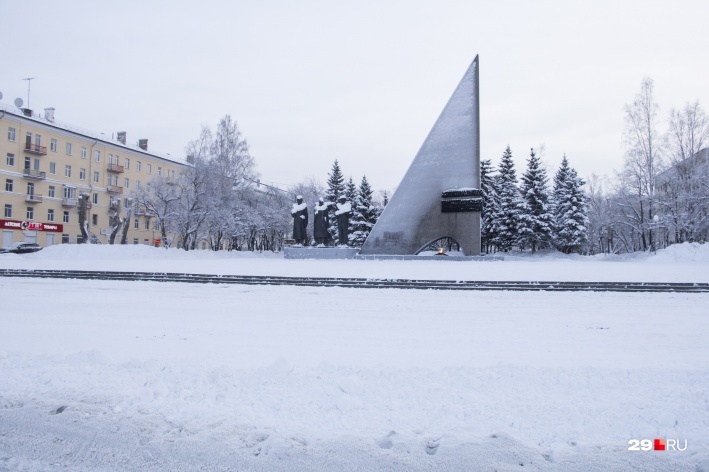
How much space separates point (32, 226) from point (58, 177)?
18.0 ft

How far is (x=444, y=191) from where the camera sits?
23.5m

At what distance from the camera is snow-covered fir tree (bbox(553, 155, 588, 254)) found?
38875 millimetres

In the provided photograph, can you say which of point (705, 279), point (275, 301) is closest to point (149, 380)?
point (275, 301)

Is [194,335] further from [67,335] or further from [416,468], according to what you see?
[416,468]

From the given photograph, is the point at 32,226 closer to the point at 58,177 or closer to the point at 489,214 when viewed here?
the point at 58,177

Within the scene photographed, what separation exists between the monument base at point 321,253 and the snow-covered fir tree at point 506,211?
61.2 feet

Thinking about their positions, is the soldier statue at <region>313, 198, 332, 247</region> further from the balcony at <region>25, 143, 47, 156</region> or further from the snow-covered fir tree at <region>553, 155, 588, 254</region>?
the balcony at <region>25, 143, 47, 156</region>

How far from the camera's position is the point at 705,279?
14.0m

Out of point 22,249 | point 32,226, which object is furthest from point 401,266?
point 32,226

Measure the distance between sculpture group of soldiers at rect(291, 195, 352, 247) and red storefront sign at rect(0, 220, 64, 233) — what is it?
23.6 metres

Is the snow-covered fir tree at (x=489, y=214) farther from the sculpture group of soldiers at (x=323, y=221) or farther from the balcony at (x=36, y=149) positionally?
the balcony at (x=36, y=149)

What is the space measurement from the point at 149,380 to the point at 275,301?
5.65 metres

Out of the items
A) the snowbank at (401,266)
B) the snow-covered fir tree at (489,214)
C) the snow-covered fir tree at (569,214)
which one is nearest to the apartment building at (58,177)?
the snowbank at (401,266)

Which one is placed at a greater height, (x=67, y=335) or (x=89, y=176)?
(x=89, y=176)
